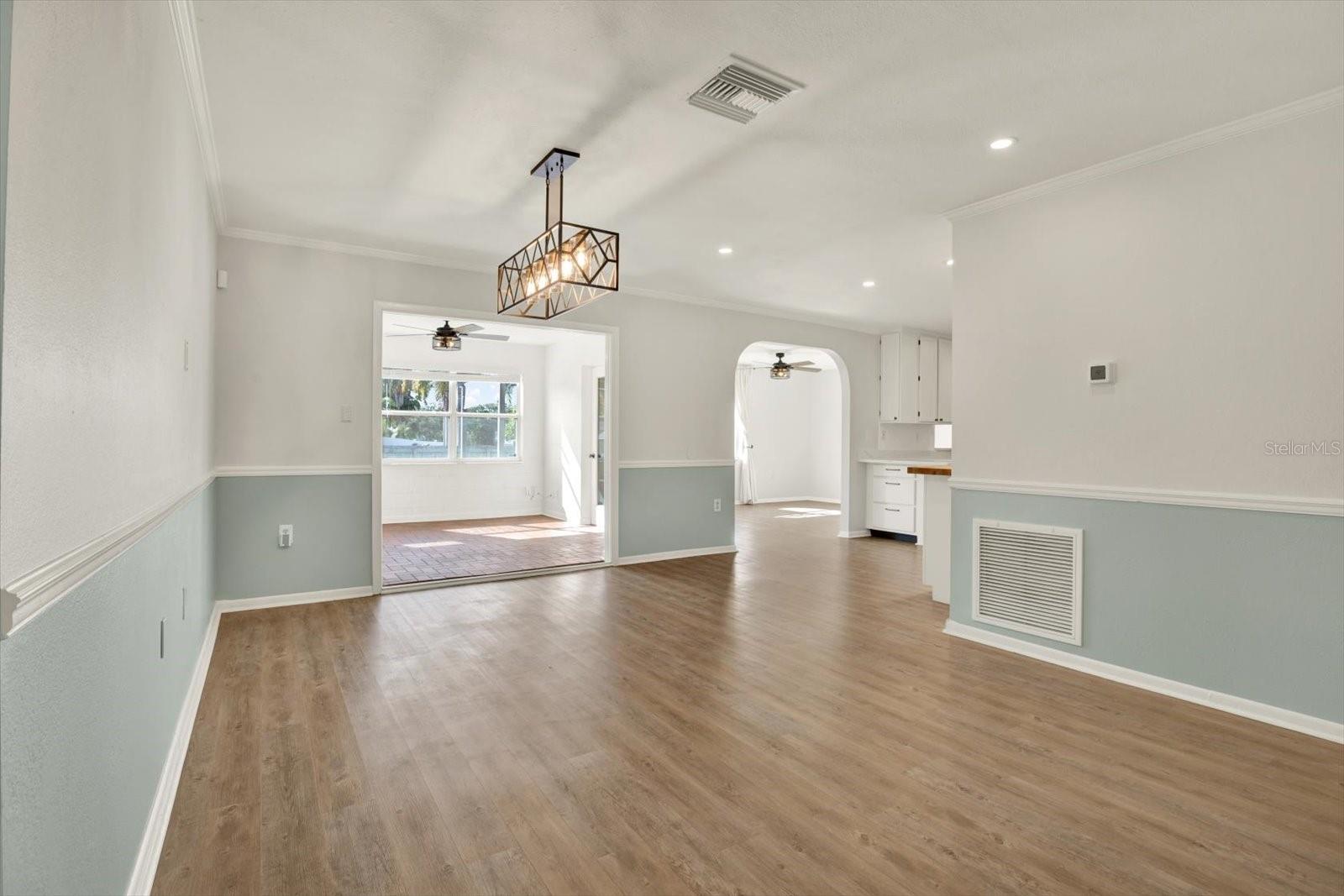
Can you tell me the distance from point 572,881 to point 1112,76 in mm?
3335

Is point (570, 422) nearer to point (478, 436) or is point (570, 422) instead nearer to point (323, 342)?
point (478, 436)

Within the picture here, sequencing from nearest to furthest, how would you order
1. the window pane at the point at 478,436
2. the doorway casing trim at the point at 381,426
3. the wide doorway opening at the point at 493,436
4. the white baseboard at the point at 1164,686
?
1. the white baseboard at the point at 1164,686
2. the doorway casing trim at the point at 381,426
3. the wide doorway opening at the point at 493,436
4. the window pane at the point at 478,436

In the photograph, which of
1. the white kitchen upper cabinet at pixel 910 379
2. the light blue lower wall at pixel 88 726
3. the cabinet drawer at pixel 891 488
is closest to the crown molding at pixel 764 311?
the white kitchen upper cabinet at pixel 910 379

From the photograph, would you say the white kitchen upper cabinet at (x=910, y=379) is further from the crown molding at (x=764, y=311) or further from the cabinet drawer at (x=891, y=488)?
the cabinet drawer at (x=891, y=488)

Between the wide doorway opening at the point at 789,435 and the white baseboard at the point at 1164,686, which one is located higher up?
the wide doorway opening at the point at 789,435

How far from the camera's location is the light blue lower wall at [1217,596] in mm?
2674

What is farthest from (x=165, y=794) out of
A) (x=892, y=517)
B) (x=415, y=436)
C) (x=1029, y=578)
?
(x=415, y=436)

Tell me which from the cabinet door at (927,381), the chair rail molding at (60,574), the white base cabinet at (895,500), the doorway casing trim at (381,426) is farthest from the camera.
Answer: the cabinet door at (927,381)

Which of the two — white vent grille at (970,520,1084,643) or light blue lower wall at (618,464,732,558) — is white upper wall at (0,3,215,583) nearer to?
white vent grille at (970,520,1084,643)

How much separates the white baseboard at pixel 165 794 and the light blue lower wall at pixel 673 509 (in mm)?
3427

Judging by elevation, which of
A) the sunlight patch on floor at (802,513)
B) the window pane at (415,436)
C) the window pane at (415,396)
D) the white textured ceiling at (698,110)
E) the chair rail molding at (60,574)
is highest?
the white textured ceiling at (698,110)

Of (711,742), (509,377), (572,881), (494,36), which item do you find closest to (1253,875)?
(711,742)

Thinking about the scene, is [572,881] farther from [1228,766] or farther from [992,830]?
[1228,766]

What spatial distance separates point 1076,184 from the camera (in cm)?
343
